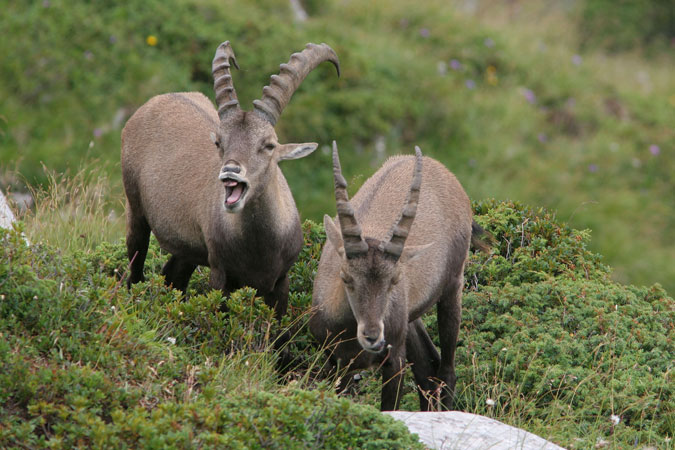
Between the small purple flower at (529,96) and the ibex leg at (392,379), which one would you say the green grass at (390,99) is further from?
the ibex leg at (392,379)

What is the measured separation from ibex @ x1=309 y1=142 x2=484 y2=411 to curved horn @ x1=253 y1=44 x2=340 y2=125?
809 mm

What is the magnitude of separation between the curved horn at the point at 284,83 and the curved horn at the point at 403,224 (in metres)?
1.27

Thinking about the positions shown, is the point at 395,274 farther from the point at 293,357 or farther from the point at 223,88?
the point at 223,88

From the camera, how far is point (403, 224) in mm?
5758

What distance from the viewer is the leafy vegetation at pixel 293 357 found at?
4391 mm

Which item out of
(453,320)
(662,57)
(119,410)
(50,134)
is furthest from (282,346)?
(662,57)

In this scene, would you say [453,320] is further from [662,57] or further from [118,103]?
[662,57]

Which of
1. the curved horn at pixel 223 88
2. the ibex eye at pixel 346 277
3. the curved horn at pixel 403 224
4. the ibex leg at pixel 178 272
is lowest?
the ibex leg at pixel 178 272

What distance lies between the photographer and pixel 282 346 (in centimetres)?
665

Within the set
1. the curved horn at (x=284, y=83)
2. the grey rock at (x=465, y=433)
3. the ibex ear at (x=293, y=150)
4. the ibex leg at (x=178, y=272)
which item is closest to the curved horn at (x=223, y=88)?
the curved horn at (x=284, y=83)

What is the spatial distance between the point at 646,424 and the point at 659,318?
150cm

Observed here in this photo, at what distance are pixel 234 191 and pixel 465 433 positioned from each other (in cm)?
225

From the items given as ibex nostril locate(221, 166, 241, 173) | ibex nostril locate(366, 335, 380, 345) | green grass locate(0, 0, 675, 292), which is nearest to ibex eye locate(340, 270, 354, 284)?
ibex nostril locate(366, 335, 380, 345)

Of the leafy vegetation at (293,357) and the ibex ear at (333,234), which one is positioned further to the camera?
the ibex ear at (333,234)
